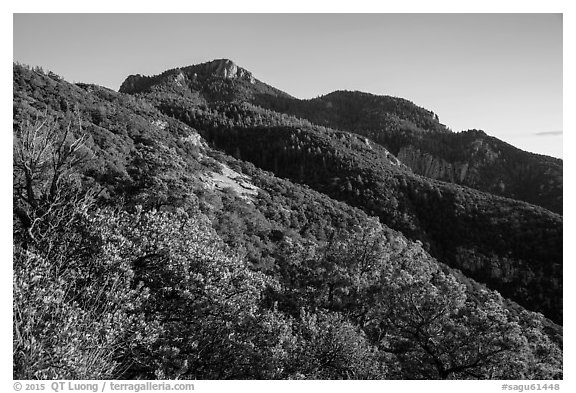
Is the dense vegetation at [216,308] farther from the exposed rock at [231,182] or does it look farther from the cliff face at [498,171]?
the cliff face at [498,171]

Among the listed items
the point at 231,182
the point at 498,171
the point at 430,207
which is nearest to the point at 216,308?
the point at 231,182

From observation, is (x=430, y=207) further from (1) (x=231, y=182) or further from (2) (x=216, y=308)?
(2) (x=216, y=308)

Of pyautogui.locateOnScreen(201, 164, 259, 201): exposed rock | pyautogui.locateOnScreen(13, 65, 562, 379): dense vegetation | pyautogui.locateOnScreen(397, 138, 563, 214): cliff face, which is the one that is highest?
pyautogui.locateOnScreen(397, 138, 563, 214): cliff face

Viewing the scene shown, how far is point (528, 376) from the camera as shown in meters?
13.1

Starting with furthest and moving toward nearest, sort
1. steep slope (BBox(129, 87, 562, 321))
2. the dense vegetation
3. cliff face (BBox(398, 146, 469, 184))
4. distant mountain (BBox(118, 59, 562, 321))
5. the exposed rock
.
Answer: cliff face (BBox(398, 146, 469, 184)) → distant mountain (BBox(118, 59, 562, 321)) → steep slope (BBox(129, 87, 562, 321)) → the exposed rock → the dense vegetation

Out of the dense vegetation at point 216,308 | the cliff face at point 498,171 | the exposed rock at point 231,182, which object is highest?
the cliff face at point 498,171

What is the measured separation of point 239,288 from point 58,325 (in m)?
5.53

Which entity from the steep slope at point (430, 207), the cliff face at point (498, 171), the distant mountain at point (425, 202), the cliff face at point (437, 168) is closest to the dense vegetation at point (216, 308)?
the distant mountain at point (425, 202)

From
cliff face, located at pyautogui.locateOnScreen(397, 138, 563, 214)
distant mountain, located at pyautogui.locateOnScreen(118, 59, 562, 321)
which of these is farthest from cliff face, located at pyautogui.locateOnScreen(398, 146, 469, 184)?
distant mountain, located at pyautogui.locateOnScreen(118, 59, 562, 321)

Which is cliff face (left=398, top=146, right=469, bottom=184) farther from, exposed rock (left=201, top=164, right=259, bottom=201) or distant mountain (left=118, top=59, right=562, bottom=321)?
exposed rock (left=201, top=164, right=259, bottom=201)

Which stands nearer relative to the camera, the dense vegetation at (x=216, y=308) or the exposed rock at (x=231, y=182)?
the dense vegetation at (x=216, y=308)

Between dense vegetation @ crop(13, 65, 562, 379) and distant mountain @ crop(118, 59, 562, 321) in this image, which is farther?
distant mountain @ crop(118, 59, 562, 321)
